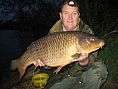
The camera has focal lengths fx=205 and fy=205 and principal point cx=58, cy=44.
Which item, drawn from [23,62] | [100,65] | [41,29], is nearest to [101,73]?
[100,65]

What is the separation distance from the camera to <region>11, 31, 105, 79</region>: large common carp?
6.93ft

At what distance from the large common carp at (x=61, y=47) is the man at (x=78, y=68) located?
138 mm

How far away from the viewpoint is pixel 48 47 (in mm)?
2180

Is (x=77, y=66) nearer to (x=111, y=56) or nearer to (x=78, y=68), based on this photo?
(x=78, y=68)

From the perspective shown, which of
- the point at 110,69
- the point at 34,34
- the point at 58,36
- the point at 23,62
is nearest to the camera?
the point at 58,36

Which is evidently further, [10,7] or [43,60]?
[10,7]

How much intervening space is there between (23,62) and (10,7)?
8090mm

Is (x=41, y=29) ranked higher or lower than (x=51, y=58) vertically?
lower

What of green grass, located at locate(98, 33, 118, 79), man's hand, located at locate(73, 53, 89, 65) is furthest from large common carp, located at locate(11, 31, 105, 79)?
green grass, located at locate(98, 33, 118, 79)

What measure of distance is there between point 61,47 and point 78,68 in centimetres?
60

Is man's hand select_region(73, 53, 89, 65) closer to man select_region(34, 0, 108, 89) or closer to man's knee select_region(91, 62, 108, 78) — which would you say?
man select_region(34, 0, 108, 89)

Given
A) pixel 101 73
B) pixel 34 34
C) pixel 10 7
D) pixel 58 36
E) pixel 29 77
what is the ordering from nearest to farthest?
pixel 58 36
pixel 101 73
pixel 29 77
pixel 10 7
pixel 34 34

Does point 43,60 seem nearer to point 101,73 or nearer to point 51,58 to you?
point 51,58

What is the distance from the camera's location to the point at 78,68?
8.51 feet
